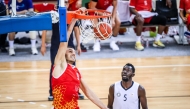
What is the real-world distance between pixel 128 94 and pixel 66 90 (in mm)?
1144

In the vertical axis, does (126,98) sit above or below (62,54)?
below

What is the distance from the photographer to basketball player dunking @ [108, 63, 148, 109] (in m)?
Answer: 5.85

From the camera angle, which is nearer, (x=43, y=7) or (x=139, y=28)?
(x=139, y=28)

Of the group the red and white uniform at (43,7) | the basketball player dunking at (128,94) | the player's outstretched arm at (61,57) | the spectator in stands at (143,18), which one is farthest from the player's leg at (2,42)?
the player's outstretched arm at (61,57)

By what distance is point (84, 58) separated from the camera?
10.9m

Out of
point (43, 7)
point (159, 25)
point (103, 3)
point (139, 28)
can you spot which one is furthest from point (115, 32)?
point (43, 7)

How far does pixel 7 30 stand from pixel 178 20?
8778mm

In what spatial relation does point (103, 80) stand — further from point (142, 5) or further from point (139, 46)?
point (142, 5)

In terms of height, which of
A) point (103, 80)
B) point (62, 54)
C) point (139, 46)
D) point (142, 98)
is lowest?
point (103, 80)

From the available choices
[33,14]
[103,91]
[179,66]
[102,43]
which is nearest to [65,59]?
[33,14]

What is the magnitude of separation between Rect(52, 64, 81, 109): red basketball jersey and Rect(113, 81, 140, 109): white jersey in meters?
0.96

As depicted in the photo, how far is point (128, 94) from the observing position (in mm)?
5867

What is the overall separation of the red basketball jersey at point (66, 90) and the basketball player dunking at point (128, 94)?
3.18 feet

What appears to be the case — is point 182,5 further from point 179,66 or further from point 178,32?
point 179,66
